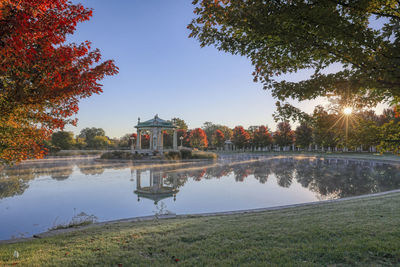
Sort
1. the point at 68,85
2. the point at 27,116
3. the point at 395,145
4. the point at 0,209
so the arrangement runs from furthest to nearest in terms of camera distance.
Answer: the point at 0,209 → the point at 27,116 → the point at 68,85 → the point at 395,145

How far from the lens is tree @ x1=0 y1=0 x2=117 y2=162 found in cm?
361

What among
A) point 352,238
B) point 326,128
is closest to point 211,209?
point 352,238

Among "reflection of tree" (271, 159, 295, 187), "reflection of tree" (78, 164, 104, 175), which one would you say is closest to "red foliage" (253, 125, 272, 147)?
"reflection of tree" (271, 159, 295, 187)

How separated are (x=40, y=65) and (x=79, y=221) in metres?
5.17

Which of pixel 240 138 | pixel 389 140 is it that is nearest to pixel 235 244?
pixel 389 140

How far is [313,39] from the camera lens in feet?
11.6

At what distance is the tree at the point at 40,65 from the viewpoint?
3605mm

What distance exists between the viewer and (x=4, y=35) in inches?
139

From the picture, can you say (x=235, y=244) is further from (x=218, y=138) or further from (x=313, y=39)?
(x=218, y=138)

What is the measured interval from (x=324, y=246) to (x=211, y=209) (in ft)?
17.5

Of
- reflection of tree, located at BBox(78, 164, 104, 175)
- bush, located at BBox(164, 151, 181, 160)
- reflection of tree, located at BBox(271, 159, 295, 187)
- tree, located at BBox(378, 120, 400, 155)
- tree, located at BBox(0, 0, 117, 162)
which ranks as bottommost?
reflection of tree, located at BBox(271, 159, 295, 187)

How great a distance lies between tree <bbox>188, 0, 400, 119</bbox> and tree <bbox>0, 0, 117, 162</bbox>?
8.06 ft

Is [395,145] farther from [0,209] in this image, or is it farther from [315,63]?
[0,209]

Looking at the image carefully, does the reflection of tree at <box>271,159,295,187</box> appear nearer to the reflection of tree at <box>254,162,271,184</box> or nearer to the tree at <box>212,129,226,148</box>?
the reflection of tree at <box>254,162,271,184</box>
